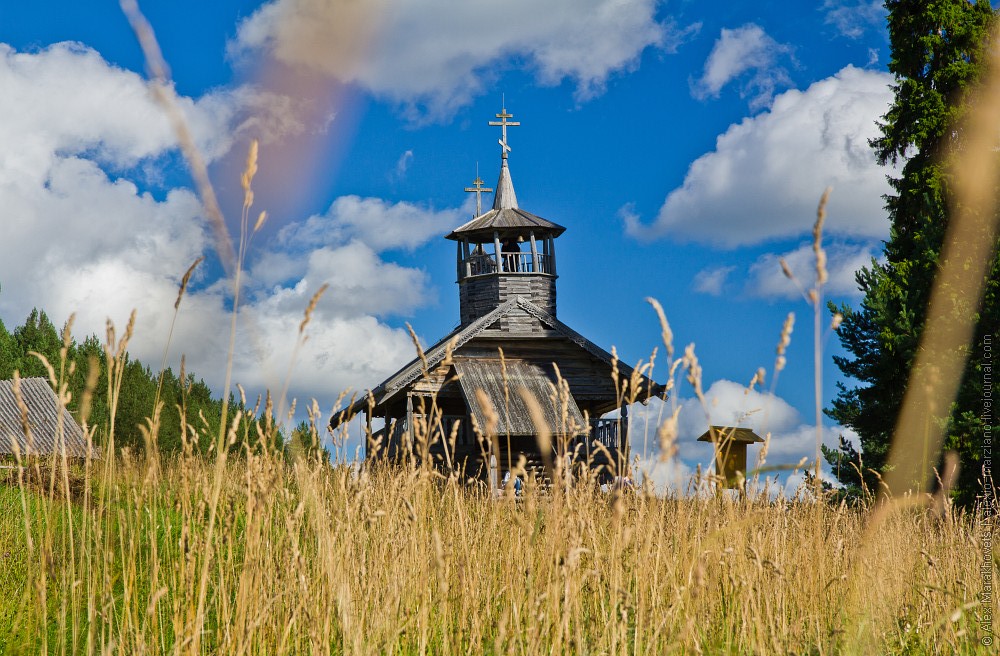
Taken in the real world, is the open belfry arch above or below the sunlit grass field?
above

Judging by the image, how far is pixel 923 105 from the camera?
16156 mm

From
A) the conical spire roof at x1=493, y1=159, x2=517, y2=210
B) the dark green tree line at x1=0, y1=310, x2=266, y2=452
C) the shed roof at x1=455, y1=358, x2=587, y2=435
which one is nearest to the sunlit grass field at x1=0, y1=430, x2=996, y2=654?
the shed roof at x1=455, y1=358, x2=587, y2=435

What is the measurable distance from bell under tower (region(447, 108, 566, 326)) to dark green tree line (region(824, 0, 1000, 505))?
28.4ft

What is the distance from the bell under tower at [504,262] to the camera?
877 inches

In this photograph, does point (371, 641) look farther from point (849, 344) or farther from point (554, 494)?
point (849, 344)

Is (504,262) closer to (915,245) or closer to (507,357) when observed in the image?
(507,357)

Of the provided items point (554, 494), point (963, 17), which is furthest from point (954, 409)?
point (554, 494)

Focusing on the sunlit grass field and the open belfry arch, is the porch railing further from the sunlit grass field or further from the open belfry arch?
the sunlit grass field

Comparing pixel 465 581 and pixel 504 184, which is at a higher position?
pixel 504 184

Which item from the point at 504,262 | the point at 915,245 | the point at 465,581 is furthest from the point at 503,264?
the point at 465,581

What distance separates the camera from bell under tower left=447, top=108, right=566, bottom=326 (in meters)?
22.3

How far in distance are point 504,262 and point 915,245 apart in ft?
34.1

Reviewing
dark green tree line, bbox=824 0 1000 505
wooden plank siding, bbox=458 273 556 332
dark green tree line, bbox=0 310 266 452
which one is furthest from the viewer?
dark green tree line, bbox=0 310 266 452

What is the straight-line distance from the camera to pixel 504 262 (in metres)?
22.9
